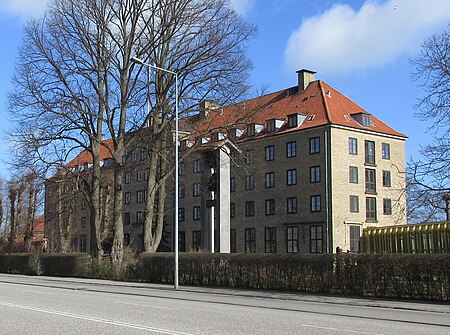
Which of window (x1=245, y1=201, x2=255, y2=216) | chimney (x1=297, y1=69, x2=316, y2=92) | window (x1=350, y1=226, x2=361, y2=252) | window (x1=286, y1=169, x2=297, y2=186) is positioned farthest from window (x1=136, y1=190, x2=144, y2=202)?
window (x1=350, y1=226, x2=361, y2=252)

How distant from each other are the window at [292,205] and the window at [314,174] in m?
2.95

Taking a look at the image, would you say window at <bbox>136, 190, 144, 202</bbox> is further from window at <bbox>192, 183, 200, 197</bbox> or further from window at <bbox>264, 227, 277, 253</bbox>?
window at <bbox>264, 227, 277, 253</bbox>

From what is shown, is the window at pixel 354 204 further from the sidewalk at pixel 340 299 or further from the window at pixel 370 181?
the sidewalk at pixel 340 299

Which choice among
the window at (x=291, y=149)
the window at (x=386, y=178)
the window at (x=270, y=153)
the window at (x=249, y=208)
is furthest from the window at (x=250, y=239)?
the window at (x=386, y=178)

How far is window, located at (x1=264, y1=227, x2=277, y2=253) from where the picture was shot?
62719 millimetres

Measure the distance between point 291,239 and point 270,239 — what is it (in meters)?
3.23

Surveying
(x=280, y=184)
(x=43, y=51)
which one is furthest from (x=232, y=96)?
(x=280, y=184)

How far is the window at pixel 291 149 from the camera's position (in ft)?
202

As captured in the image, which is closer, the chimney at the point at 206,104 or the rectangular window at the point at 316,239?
the chimney at the point at 206,104

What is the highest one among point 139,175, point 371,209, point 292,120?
point 292,120

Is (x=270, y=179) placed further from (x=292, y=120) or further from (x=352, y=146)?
(x=352, y=146)

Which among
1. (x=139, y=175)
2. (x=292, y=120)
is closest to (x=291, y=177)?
(x=292, y=120)

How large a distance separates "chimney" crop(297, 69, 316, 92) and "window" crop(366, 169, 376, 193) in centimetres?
1272

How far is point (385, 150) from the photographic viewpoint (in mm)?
63219
